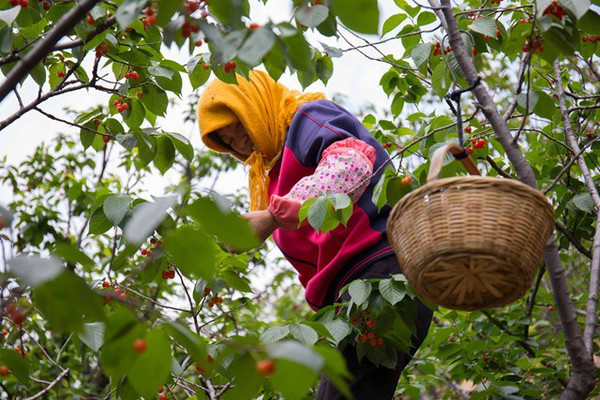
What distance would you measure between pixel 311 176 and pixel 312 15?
76cm

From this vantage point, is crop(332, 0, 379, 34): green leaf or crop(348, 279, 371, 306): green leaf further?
crop(348, 279, 371, 306): green leaf

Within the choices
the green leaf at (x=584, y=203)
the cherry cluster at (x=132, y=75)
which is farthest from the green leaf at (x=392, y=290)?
the cherry cluster at (x=132, y=75)

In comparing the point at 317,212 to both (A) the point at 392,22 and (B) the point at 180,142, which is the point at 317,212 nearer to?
(B) the point at 180,142

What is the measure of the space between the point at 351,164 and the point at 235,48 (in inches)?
44.0

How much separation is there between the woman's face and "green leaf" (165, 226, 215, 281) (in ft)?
6.53

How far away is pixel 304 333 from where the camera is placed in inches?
90.4

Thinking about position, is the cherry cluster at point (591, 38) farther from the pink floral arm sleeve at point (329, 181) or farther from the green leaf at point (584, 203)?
the pink floral arm sleeve at point (329, 181)

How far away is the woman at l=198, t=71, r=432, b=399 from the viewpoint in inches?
98.5

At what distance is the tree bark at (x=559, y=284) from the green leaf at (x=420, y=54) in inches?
18.1

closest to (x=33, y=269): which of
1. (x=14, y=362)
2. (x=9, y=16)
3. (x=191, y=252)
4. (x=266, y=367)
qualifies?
(x=191, y=252)

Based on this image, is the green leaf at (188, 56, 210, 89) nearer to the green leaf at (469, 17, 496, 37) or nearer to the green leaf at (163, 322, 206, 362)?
the green leaf at (469, 17, 496, 37)

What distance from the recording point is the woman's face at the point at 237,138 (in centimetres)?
325

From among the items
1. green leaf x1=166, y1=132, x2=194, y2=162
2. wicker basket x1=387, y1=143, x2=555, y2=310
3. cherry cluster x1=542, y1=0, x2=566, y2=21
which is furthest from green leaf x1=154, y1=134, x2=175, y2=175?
cherry cluster x1=542, y1=0, x2=566, y2=21

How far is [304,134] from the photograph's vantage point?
2.83m
